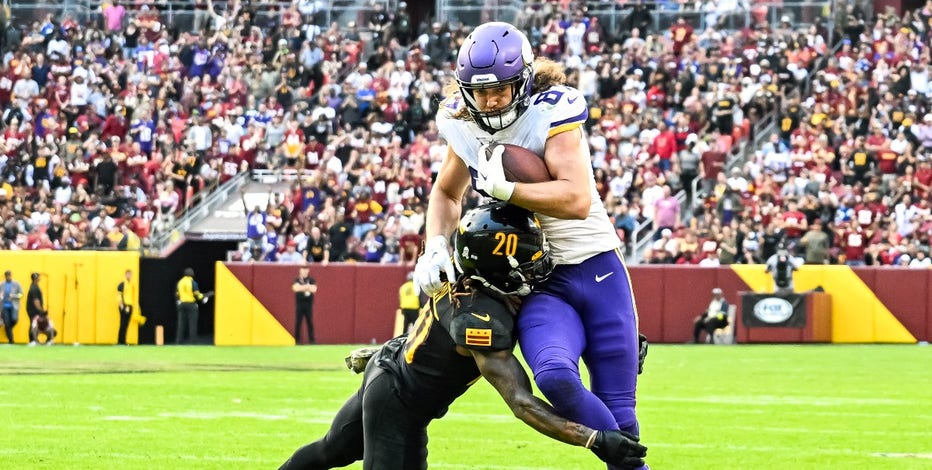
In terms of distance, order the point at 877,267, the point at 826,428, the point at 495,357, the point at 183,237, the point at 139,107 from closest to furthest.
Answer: the point at 495,357 → the point at 826,428 → the point at 877,267 → the point at 183,237 → the point at 139,107

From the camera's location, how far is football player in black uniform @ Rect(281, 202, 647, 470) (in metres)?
5.56

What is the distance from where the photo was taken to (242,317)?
72.2 feet

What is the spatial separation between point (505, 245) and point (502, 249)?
2 cm

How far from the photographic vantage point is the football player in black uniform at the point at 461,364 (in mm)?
5562

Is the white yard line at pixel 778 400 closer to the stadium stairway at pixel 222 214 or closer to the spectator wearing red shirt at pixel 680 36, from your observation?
the stadium stairway at pixel 222 214

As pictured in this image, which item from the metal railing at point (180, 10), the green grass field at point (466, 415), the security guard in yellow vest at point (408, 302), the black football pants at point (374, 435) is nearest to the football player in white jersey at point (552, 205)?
the black football pants at point (374, 435)

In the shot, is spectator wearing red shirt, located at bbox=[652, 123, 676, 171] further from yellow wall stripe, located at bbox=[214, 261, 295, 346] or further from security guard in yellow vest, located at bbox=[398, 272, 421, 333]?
yellow wall stripe, located at bbox=[214, 261, 295, 346]

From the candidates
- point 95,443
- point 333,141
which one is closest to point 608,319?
point 95,443

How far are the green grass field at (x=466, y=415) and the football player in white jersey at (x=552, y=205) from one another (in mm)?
2547

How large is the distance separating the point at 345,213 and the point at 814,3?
29.8 feet

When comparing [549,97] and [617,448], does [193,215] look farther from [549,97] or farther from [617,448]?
[617,448]

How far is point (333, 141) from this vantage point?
25328mm

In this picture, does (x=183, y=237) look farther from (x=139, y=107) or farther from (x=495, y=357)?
(x=495, y=357)

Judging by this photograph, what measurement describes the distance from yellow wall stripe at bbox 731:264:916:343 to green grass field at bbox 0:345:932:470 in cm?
308
